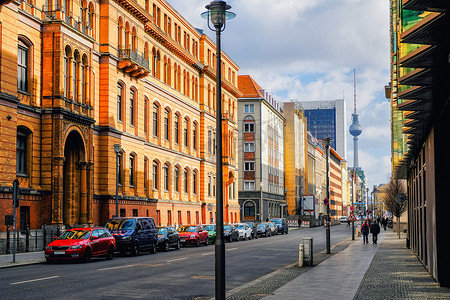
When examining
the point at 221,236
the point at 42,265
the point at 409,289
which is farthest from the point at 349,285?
the point at 42,265

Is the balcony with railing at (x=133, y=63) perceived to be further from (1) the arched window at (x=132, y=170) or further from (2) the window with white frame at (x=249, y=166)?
(2) the window with white frame at (x=249, y=166)

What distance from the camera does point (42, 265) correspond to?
2592cm

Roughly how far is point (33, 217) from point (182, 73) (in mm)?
31518

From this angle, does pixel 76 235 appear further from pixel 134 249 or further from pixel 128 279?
pixel 128 279

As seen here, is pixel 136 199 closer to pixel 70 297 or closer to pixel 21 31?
pixel 21 31

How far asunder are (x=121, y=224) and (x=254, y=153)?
67.1 m

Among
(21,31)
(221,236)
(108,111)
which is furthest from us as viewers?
(108,111)

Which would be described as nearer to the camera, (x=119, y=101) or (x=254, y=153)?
(x=119, y=101)

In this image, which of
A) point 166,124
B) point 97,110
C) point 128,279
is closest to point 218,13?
point 128,279

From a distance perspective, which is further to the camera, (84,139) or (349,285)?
(84,139)

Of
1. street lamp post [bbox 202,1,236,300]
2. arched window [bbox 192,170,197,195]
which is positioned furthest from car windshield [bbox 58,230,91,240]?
arched window [bbox 192,170,197,195]

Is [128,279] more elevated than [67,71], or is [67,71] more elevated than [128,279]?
[67,71]

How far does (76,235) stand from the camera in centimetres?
2783

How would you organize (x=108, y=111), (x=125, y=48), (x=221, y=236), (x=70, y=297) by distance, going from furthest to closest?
(x=125, y=48)
(x=108, y=111)
(x=70, y=297)
(x=221, y=236)
